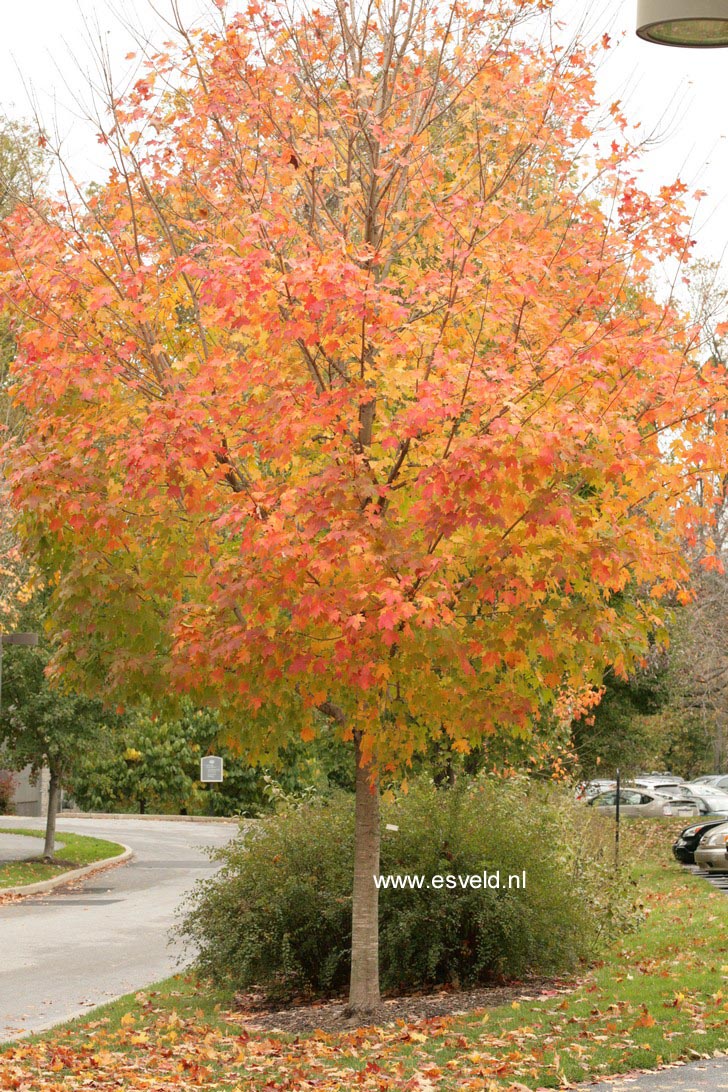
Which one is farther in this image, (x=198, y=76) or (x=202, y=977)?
(x=202, y=977)

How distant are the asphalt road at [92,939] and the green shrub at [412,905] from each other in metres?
1.56

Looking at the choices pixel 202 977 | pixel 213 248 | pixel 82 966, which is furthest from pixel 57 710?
pixel 213 248

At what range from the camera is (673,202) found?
9172mm

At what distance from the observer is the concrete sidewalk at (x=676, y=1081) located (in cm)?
698

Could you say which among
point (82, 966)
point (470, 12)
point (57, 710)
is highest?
point (470, 12)

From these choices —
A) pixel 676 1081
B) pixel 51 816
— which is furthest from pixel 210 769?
pixel 676 1081

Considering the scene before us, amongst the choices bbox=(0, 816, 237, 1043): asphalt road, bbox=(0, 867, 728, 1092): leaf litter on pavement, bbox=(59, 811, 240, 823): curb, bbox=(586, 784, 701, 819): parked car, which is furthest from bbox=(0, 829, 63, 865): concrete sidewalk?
bbox=(0, 867, 728, 1092): leaf litter on pavement

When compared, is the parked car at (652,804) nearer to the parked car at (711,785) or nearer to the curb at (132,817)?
the parked car at (711,785)

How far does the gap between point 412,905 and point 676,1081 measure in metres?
4.50

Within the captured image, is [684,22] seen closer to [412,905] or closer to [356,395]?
[356,395]

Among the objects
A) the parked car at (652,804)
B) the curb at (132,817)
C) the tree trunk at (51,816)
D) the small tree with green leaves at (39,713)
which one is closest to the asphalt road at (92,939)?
the tree trunk at (51,816)

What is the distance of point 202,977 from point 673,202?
331 inches

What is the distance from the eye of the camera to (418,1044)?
8570 mm

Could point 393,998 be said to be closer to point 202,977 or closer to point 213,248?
point 202,977
